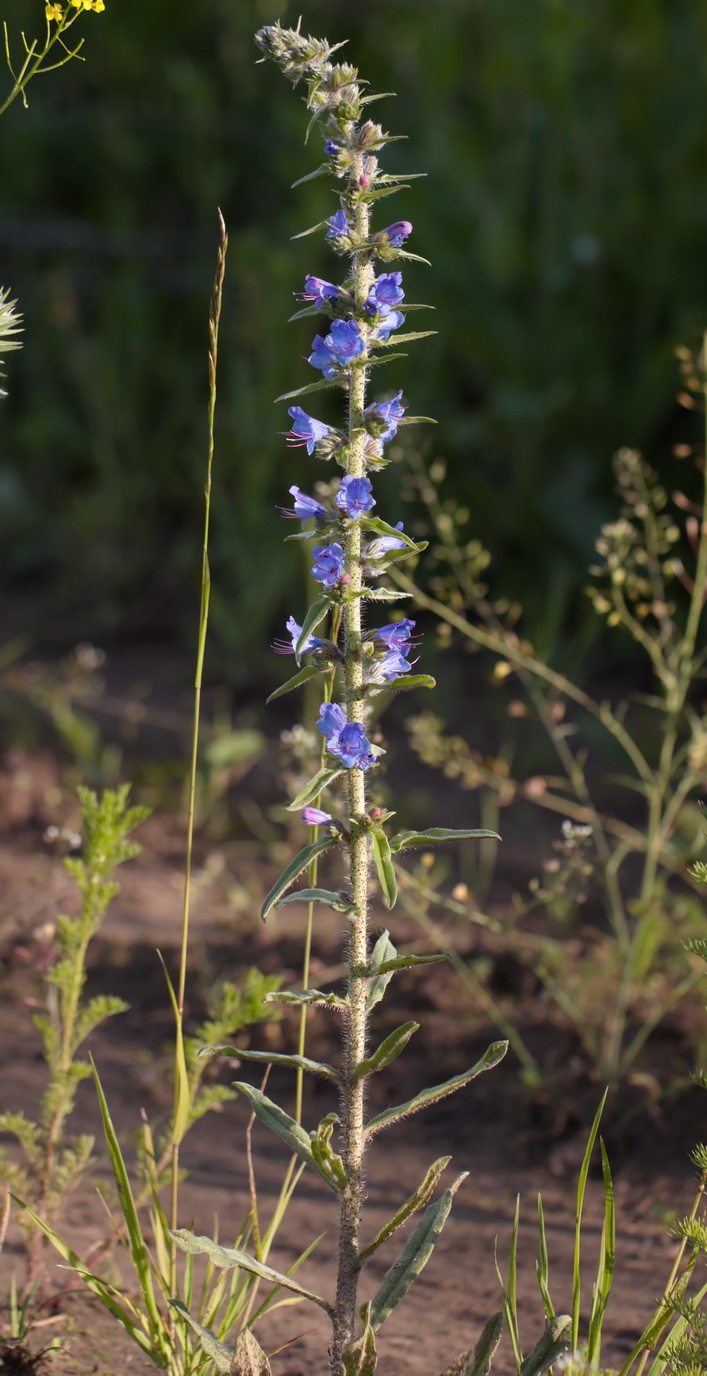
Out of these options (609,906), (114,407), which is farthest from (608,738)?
(114,407)

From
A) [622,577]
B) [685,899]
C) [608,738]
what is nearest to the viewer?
[622,577]

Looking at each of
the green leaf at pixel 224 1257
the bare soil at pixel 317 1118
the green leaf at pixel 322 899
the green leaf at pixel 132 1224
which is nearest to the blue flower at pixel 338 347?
the green leaf at pixel 322 899

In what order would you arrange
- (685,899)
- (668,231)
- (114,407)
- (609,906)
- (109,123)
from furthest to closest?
1. (109,123)
2. (114,407)
3. (668,231)
4. (609,906)
5. (685,899)

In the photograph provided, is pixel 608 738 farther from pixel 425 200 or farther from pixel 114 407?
Answer: pixel 114 407

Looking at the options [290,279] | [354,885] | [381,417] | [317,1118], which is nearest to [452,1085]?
[354,885]

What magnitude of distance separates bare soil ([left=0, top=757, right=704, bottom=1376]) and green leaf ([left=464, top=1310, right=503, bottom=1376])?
1.11 feet

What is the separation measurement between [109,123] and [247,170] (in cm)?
71

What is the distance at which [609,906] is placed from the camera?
10.9 ft

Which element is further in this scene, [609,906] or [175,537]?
[175,537]

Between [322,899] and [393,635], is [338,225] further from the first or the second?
[322,899]

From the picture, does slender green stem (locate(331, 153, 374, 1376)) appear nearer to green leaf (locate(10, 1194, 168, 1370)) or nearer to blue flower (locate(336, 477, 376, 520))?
blue flower (locate(336, 477, 376, 520))

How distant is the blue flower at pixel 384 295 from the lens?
4.89 ft

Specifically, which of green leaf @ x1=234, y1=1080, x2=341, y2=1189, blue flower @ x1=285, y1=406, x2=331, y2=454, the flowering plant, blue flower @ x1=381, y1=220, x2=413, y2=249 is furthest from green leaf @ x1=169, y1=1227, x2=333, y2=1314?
blue flower @ x1=381, y1=220, x2=413, y2=249

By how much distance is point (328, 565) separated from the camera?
4.93 ft
